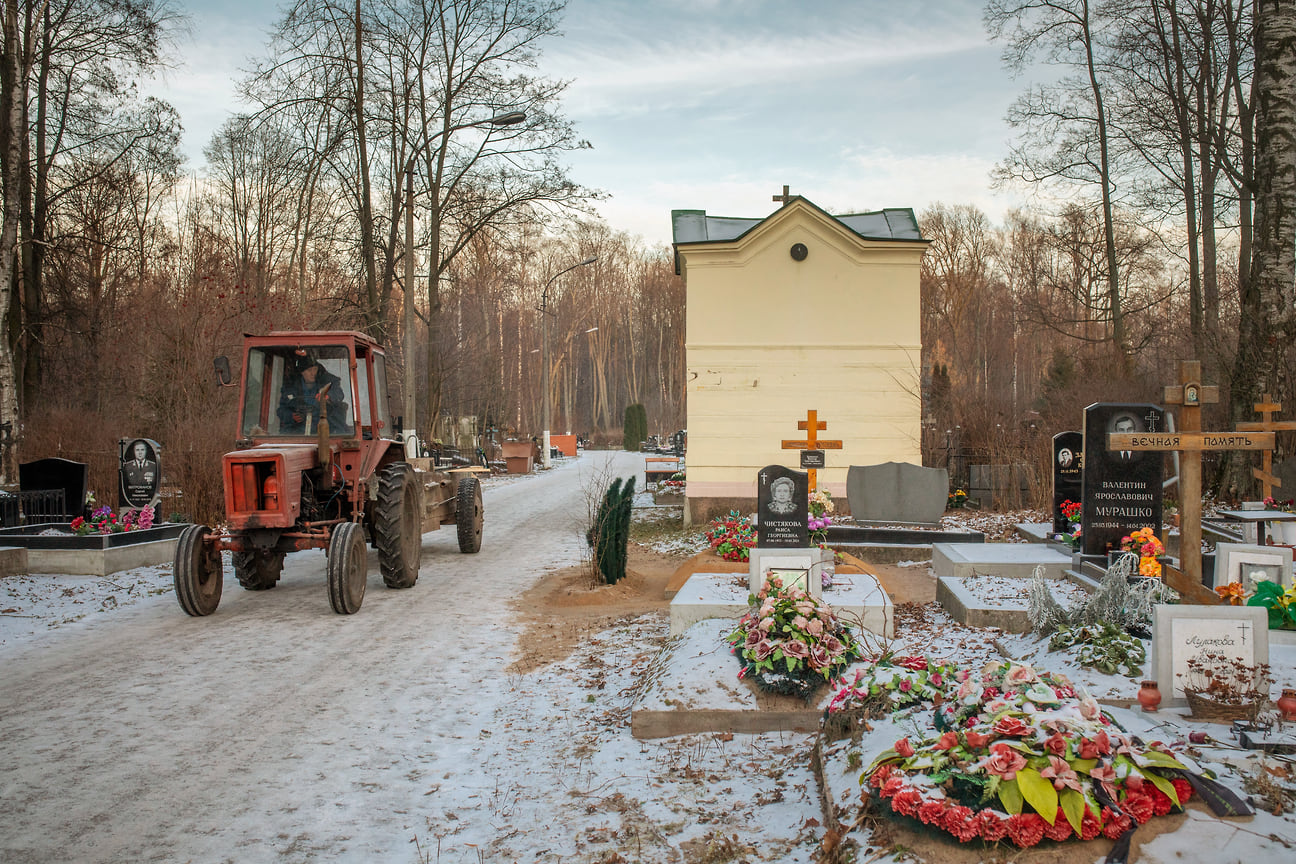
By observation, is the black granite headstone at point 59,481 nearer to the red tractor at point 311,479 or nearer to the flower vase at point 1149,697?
the red tractor at point 311,479

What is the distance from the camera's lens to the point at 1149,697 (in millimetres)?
4434

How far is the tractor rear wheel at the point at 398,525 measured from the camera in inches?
379

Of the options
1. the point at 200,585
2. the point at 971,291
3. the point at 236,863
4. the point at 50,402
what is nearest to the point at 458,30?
the point at 50,402

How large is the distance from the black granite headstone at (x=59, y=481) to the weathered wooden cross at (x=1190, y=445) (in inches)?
485

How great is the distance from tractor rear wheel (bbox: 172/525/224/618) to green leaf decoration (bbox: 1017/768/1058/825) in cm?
760

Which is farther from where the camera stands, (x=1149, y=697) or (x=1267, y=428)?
(x=1267, y=428)

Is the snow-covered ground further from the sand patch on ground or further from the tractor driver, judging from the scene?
the tractor driver

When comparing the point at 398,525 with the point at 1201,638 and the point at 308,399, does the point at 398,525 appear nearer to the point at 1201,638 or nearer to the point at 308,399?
the point at 308,399

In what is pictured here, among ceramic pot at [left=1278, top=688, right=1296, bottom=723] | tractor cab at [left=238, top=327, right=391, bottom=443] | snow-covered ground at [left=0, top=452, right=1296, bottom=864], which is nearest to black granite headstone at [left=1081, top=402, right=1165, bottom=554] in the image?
snow-covered ground at [left=0, top=452, right=1296, bottom=864]

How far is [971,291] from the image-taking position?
46406 millimetres

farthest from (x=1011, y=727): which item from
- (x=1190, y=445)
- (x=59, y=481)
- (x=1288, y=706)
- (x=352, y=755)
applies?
(x=59, y=481)

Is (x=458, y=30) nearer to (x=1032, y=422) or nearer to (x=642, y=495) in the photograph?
(x=642, y=495)

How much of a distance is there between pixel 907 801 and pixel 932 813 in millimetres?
100

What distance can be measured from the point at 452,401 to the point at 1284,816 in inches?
1296
